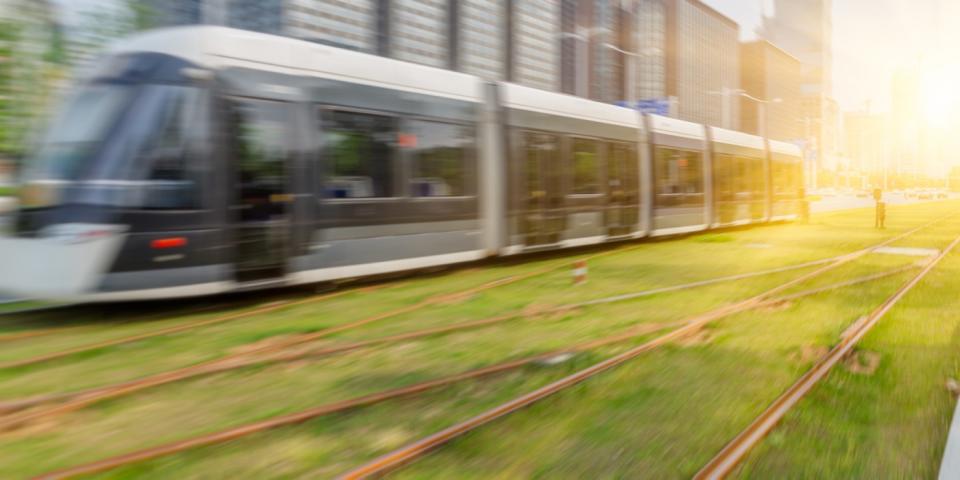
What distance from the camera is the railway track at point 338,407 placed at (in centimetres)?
341

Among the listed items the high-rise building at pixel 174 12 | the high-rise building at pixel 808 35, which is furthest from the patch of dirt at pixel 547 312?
the high-rise building at pixel 808 35

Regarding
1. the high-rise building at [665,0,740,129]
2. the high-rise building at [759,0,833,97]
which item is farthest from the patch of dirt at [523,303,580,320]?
the high-rise building at [759,0,833,97]

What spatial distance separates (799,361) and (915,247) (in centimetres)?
1255

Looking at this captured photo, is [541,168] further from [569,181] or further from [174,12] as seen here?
[174,12]

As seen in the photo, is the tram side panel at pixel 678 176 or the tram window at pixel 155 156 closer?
the tram window at pixel 155 156

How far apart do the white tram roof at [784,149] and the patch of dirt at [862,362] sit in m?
19.8

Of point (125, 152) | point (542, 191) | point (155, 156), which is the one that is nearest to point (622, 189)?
point (542, 191)

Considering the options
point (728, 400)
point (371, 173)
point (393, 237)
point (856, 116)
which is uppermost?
point (856, 116)

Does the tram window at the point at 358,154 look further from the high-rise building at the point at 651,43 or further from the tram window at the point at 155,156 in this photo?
the high-rise building at the point at 651,43

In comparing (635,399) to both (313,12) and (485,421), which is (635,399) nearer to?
(485,421)

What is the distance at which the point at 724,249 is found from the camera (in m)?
15.7

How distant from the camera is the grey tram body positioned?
24.3 ft

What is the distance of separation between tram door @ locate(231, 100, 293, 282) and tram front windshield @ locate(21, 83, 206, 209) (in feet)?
1.57

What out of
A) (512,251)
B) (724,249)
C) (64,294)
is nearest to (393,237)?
(512,251)
